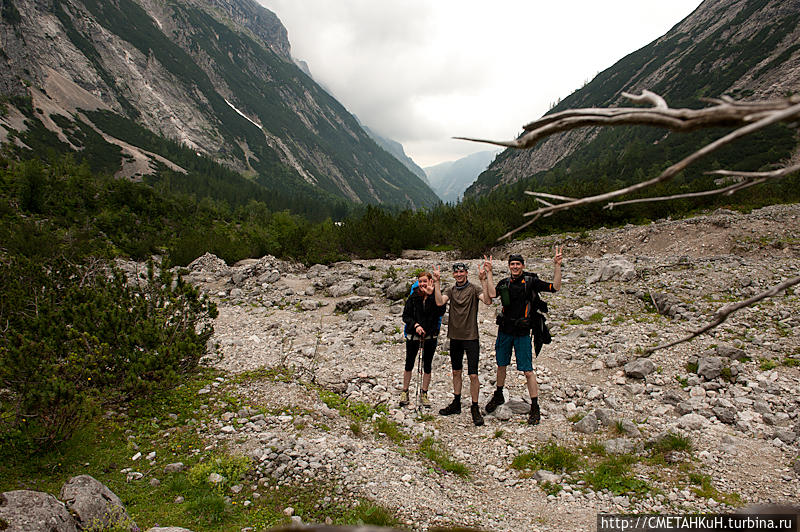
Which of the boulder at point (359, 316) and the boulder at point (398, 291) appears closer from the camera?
the boulder at point (359, 316)

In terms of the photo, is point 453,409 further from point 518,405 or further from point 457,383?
point 518,405

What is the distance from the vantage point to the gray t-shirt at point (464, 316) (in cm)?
517

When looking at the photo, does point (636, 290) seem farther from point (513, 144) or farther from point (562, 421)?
point (513, 144)

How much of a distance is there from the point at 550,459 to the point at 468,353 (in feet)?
5.33

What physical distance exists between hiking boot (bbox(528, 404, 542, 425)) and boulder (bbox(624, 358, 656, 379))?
82.8 inches

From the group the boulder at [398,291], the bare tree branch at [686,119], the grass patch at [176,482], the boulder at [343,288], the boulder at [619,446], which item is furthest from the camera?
the boulder at [343,288]

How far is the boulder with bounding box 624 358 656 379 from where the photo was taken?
583cm

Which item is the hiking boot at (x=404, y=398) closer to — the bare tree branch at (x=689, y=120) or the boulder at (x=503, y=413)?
the boulder at (x=503, y=413)

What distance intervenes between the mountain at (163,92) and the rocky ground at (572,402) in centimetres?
8131

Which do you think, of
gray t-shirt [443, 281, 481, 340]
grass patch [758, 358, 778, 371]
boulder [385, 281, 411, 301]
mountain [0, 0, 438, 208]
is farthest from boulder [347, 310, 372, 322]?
mountain [0, 0, 438, 208]

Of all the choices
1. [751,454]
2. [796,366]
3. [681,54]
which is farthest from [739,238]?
[681,54]

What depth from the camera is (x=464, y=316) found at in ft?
17.0

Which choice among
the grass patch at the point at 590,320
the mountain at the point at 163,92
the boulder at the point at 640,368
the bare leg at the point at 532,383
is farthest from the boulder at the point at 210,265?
the mountain at the point at 163,92

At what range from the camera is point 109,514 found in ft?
9.78
